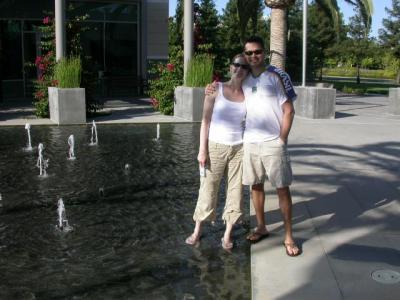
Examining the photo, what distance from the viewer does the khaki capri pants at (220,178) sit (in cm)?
499

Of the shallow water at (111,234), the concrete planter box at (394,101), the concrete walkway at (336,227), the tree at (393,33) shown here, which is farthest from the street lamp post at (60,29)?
the tree at (393,33)

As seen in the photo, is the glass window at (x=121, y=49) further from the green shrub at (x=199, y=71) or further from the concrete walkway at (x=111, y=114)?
the green shrub at (x=199, y=71)

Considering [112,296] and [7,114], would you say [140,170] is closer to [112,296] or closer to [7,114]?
[112,296]

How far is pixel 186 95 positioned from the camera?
15.4 m

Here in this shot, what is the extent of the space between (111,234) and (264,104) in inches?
81.8

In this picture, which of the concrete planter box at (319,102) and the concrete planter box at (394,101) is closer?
the concrete planter box at (319,102)

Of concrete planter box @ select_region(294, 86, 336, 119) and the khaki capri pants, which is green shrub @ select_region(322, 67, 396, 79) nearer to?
concrete planter box @ select_region(294, 86, 336, 119)

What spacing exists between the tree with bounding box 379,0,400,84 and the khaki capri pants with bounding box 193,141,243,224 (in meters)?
46.1

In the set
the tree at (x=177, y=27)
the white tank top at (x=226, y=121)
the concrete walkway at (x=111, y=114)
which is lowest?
the concrete walkway at (x=111, y=114)

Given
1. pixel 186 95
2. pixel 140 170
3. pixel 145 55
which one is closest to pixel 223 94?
pixel 140 170

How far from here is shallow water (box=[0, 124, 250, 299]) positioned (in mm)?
4344

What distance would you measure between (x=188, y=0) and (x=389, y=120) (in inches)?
260

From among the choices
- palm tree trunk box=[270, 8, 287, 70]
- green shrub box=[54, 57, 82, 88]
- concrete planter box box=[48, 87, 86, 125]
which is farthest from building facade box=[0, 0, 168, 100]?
palm tree trunk box=[270, 8, 287, 70]

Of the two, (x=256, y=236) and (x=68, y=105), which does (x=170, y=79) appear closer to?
(x=68, y=105)
